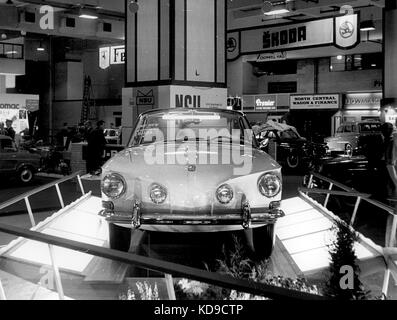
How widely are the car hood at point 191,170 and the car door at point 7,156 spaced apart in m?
10.7

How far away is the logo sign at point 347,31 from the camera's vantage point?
1669cm

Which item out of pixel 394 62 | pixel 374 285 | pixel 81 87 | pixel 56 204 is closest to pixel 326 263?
pixel 374 285

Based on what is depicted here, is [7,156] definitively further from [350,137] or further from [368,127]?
[368,127]

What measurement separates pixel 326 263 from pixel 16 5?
17.4 m

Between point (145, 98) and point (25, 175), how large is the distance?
4583mm

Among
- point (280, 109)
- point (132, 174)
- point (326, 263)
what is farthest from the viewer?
point (280, 109)

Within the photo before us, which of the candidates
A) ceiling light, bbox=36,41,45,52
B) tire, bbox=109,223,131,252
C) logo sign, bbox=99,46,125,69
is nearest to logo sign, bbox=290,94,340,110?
logo sign, bbox=99,46,125,69

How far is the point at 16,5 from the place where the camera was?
2027 centimetres

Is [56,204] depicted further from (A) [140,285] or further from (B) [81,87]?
(B) [81,87]

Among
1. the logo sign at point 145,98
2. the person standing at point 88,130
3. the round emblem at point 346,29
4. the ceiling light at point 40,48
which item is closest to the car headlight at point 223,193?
the logo sign at point 145,98

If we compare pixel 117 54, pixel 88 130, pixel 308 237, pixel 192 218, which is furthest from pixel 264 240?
pixel 117 54

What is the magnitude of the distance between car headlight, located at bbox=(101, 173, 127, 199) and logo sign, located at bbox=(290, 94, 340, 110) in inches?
997

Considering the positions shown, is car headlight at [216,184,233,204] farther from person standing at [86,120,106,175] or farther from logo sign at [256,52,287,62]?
logo sign at [256,52,287,62]

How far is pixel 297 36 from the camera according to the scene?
18.7 meters
